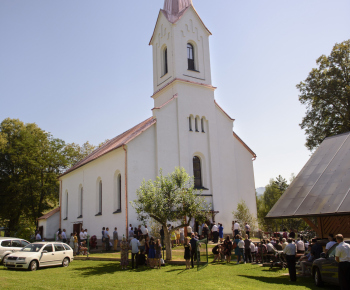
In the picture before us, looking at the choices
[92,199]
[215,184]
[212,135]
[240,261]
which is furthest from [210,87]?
[240,261]

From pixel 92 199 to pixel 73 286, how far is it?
837 inches

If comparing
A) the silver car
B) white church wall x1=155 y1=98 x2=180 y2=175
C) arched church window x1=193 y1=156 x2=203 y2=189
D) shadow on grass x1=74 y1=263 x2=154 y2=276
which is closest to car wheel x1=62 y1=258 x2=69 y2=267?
shadow on grass x1=74 y1=263 x2=154 y2=276

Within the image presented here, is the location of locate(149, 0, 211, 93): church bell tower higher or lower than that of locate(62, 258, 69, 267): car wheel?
higher

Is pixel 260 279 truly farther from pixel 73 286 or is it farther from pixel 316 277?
pixel 73 286

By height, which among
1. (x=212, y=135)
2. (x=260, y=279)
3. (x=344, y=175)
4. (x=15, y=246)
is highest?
(x=212, y=135)

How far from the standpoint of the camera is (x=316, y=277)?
469 inches

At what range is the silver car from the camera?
1099cm

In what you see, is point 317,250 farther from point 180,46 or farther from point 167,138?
point 180,46

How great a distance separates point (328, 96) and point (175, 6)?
55.6ft

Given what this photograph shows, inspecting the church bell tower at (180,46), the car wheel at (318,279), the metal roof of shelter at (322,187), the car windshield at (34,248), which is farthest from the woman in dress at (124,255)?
the church bell tower at (180,46)

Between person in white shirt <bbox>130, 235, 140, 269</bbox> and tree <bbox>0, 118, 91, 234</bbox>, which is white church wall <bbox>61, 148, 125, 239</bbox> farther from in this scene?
person in white shirt <bbox>130, 235, 140, 269</bbox>

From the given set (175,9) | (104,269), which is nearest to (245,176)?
(175,9)

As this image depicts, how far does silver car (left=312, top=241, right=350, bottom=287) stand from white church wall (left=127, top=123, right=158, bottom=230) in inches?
635

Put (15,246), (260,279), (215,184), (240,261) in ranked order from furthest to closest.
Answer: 1. (215,184)
2. (15,246)
3. (240,261)
4. (260,279)
